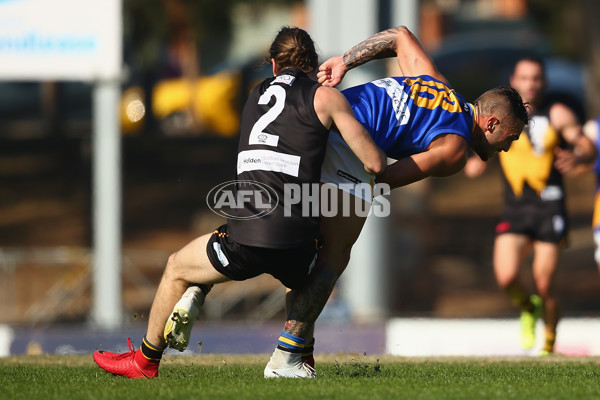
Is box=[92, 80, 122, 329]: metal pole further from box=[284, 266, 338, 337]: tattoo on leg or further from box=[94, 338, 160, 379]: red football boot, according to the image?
box=[284, 266, 338, 337]: tattoo on leg

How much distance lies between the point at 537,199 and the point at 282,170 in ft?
13.3

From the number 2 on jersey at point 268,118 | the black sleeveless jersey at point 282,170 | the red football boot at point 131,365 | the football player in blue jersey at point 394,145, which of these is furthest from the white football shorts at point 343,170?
the red football boot at point 131,365

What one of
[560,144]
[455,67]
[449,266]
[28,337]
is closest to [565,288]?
[449,266]

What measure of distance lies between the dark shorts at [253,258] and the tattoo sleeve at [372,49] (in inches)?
52.5

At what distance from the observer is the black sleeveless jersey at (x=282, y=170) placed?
5668 mm

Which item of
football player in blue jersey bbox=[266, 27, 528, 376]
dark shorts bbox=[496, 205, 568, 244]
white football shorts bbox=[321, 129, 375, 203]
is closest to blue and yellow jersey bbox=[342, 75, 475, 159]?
football player in blue jersey bbox=[266, 27, 528, 376]

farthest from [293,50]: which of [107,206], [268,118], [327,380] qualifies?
[107,206]

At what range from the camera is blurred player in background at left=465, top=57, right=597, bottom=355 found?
29.6 ft

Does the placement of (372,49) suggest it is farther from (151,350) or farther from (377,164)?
(151,350)

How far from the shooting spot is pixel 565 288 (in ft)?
64.2

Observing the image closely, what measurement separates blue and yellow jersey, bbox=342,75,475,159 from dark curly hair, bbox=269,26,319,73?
0.33 meters

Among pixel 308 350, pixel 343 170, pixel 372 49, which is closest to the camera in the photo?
pixel 343 170

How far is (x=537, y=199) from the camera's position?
9.18m

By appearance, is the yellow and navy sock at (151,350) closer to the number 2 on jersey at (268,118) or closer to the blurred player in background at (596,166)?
the number 2 on jersey at (268,118)
